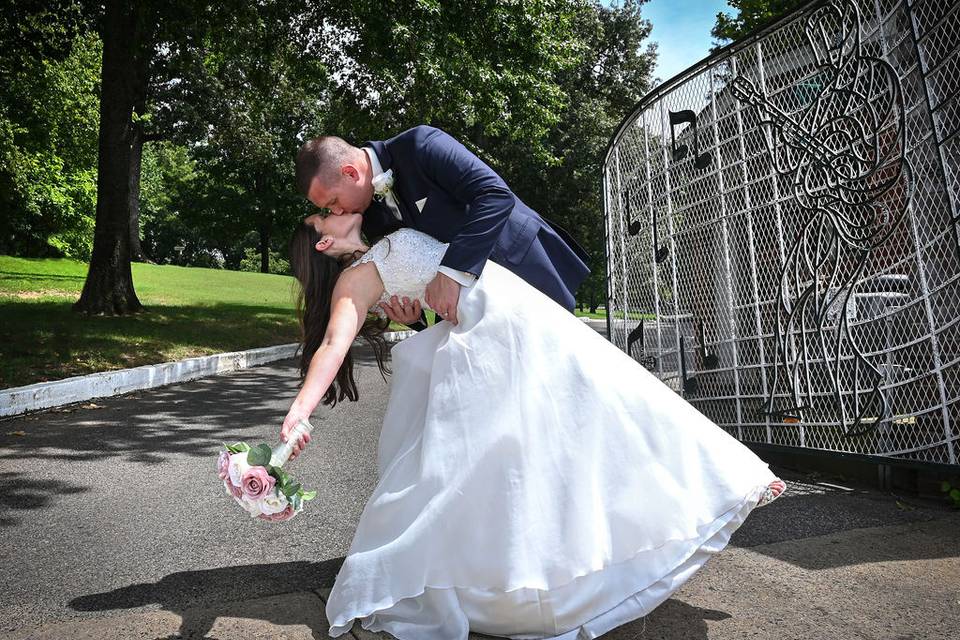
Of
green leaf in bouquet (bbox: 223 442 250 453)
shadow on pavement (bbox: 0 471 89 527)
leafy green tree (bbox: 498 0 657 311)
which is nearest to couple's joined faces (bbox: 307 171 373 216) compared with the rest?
green leaf in bouquet (bbox: 223 442 250 453)

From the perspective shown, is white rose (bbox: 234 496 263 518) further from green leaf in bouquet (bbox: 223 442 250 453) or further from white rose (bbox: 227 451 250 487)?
green leaf in bouquet (bbox: 223 442 250 453)

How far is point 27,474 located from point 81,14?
467 inches

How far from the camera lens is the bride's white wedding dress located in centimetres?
256

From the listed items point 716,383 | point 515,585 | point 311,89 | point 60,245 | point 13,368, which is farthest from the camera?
point 60,245

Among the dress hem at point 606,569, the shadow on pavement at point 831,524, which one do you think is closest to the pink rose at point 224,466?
the dress hem at point 606,569

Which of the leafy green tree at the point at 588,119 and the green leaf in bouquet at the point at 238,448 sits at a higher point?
the leafy green tree at the point at 588,119

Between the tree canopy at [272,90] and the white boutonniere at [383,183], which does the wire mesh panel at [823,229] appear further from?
the tree canopy at [272,90]

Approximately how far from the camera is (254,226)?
176 feet

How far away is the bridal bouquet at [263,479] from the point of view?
99.5 inches

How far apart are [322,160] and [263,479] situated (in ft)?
3.90

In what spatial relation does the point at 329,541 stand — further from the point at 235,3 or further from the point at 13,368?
the point at 235,3

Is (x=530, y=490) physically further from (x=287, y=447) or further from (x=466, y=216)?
(x=466, y=216)

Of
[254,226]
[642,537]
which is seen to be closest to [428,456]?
[642,537]

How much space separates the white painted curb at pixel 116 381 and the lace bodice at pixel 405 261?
3258 millimetres
